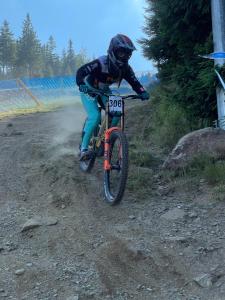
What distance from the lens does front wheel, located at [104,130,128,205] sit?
5.86 meters

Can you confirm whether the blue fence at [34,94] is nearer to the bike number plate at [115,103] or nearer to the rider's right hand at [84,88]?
the rider's right hand at [84,88]

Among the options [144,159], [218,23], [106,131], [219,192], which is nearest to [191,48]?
[218,23]

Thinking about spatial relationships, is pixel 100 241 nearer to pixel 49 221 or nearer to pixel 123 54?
pixel 49 221

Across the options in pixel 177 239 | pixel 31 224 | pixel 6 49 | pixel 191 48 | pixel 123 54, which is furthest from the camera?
pixel 6 49

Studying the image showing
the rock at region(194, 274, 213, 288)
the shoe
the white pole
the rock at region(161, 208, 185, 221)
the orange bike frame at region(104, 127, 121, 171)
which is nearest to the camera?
the rock at region(194, 274, 213, 288)

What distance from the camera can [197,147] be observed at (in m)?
6.89

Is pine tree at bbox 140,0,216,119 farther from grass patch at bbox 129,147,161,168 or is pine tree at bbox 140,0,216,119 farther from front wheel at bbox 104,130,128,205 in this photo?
front wheel at bbox 104,130,128,205

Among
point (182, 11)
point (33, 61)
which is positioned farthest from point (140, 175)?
point (33, 61)

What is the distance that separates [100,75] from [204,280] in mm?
3589

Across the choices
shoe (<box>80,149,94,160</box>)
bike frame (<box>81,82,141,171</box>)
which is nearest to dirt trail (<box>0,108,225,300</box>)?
shoe (<box>80,149,94,160</box>)

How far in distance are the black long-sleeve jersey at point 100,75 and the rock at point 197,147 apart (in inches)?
40.9

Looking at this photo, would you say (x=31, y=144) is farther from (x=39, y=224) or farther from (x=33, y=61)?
(x=33, y=61)

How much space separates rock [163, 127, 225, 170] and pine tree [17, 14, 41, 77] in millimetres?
72214

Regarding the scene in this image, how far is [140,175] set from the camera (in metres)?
6.77
